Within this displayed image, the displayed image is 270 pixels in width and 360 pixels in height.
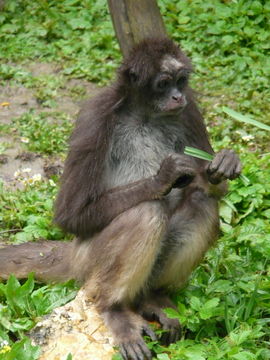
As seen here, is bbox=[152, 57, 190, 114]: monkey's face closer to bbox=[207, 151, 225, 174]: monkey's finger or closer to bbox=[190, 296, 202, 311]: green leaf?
bbox=[207, 151, 225, 174]: monkey's finger

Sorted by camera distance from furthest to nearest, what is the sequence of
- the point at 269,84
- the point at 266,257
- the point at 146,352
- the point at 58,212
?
the point at 269,84, the point at 266,257, the point at 58,212, the point at 146,352

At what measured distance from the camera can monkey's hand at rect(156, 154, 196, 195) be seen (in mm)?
5852

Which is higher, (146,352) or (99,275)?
(99,275)

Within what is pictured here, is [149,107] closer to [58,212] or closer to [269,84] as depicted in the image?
[58,212]

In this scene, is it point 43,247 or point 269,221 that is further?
point 269,221

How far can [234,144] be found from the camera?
31.2 feet

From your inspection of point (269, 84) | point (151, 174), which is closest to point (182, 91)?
point (151, 174)

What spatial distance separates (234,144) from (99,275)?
4140mm

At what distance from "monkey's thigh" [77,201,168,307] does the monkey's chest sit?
546 millimetres

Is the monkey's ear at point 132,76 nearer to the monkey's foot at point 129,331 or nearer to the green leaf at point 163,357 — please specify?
the monkey's foot at point 129,331

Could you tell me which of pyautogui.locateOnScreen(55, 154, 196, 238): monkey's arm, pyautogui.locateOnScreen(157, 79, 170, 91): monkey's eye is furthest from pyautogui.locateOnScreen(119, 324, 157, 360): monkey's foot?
pyautogui.locateOnScreen(157, 79, 170, 91): monkey's eye

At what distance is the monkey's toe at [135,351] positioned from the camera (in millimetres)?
5523

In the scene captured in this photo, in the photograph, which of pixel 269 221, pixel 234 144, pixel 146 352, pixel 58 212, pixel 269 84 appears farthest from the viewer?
pixel 269 84

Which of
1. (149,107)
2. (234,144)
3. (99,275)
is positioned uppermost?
(149,107)
